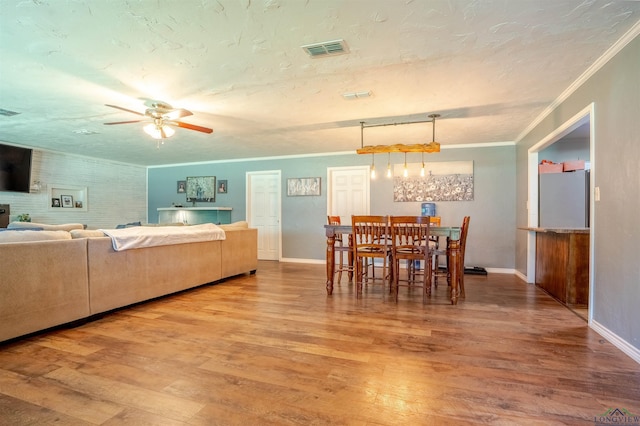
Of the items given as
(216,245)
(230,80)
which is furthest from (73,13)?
(216,245)

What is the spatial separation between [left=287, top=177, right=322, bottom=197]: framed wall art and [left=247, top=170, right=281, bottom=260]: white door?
0.31 meters

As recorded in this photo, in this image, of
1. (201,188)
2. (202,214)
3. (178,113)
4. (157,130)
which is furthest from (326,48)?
(201,188)

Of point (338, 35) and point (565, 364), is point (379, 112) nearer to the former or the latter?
point (338, 35)

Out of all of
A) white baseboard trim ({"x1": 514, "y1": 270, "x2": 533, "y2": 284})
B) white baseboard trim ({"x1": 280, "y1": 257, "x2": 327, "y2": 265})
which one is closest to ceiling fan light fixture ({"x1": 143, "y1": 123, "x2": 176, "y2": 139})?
white baseboard trim ({"x1": 280, "y1": 257, "x2": 327, "y2": 265})

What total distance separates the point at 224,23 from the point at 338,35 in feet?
2.57

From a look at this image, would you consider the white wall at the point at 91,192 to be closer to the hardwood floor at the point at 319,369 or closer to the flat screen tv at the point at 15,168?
the flat screen tv at the point at 15,168

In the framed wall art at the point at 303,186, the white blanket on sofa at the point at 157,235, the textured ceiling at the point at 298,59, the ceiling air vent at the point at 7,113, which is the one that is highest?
the textured ceiling at the point at 298,59

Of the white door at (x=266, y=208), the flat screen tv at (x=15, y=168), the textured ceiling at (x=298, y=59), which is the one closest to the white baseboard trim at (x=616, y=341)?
the textured ceiling at (x=298, y=59)

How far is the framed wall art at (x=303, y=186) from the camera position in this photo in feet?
21.5

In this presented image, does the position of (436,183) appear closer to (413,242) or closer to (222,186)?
(413,242)

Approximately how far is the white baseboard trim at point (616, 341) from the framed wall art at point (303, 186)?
4799 mm

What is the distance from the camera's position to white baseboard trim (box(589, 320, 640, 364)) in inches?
82.4

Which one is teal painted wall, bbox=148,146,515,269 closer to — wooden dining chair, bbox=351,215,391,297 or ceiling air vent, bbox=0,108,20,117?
wooden dining chair, bbox=351,215,391,297

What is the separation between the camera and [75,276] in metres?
2.73
